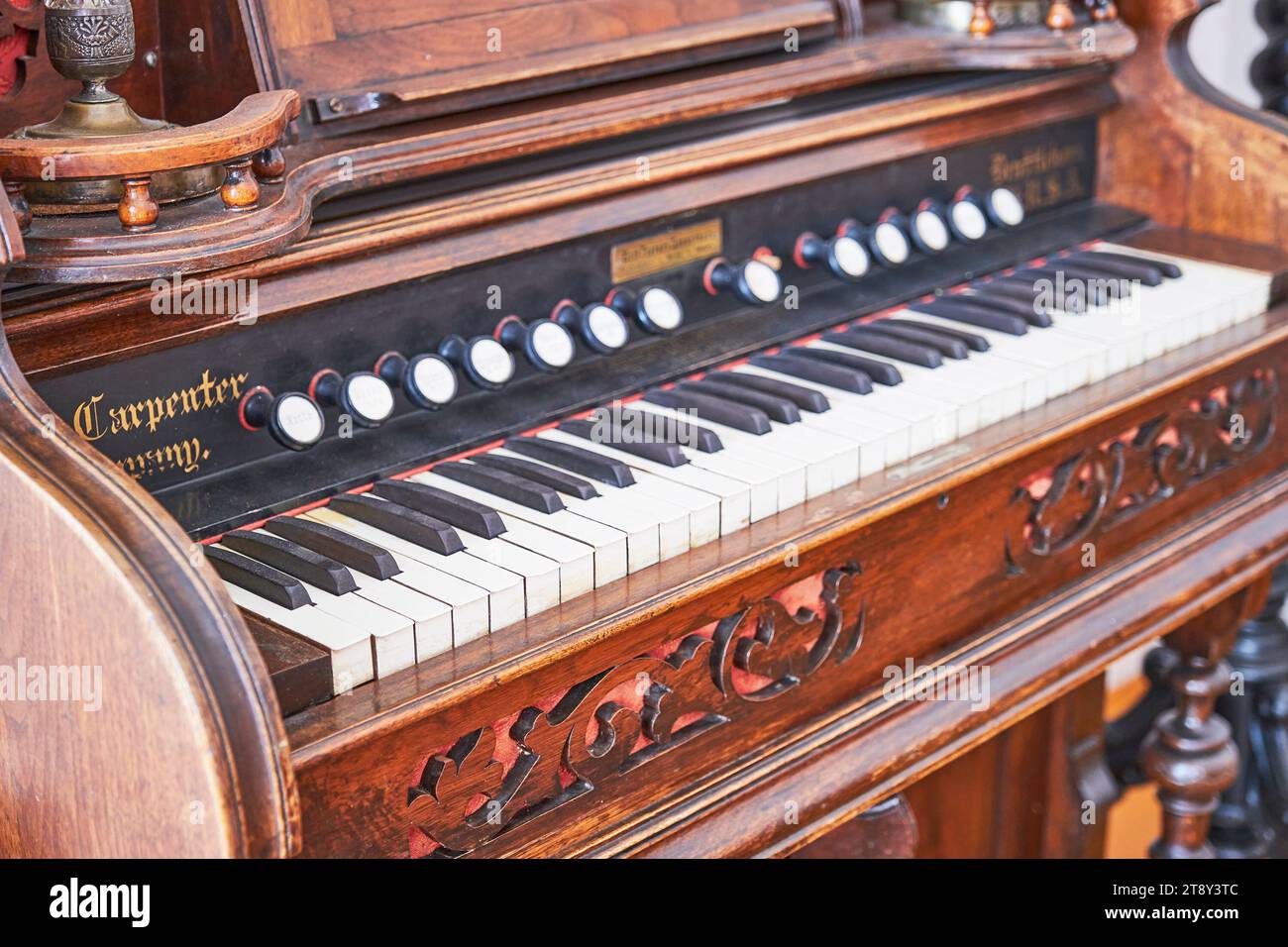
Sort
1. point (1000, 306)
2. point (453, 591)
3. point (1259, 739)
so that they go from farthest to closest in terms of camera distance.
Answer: point (1259, 739) → point (1000, 306) → point (453, 591)

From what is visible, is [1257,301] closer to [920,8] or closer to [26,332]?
[920,8]

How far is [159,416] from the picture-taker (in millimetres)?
1479

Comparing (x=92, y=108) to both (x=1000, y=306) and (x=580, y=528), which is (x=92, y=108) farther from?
(x=1000, y=306)

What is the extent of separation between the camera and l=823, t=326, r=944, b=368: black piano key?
1919mm

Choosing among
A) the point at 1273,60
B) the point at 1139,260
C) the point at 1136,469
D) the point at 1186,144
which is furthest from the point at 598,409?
the point at 1273,60

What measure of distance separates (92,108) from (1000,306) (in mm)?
1220

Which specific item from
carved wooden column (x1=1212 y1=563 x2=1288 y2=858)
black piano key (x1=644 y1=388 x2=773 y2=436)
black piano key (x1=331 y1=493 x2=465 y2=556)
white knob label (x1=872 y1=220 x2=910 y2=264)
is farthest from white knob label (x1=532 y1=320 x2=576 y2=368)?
carved wooden column (x1=1212 y1=563 x2=1288 y2=858)

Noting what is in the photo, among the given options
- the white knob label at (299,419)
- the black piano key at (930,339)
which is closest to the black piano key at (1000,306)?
the black piano key at (930,339)

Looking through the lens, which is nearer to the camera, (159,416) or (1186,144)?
(159,416)

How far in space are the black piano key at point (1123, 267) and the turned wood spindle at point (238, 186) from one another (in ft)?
4.42

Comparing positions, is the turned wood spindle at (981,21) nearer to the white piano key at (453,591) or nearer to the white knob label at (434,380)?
the white knob label at (434,380)

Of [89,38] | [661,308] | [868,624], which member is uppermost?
[89,38]

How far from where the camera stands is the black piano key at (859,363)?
1859 mm
